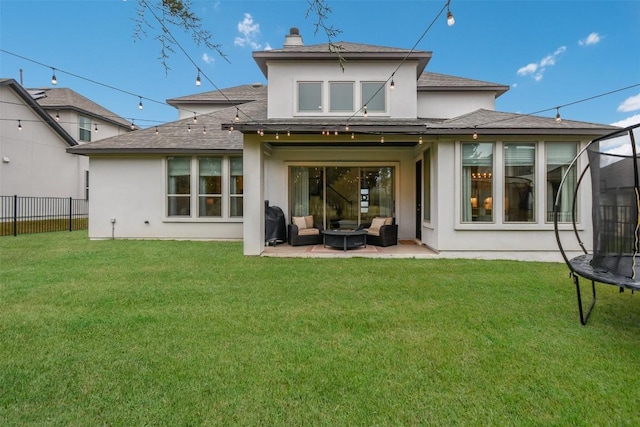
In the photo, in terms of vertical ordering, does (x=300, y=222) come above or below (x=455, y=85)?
below

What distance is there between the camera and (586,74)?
39.9ft

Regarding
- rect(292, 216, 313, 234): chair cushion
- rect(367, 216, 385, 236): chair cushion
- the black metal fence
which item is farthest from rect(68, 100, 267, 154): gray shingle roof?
rect(367, 216, 385, 236): chair cushion

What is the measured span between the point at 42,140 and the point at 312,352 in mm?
17633

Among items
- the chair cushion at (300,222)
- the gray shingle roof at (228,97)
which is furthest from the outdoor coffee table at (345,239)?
the gray shingle roof at (228,97)

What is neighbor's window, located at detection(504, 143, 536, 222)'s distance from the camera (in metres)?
7.42

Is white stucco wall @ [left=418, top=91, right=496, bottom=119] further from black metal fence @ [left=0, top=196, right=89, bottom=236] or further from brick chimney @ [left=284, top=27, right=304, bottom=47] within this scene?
black metal fence @ [left=0, top=196, right=89, bottom=236]

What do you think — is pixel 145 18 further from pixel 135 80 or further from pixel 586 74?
pixel 586 74

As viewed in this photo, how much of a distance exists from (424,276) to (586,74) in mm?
12158

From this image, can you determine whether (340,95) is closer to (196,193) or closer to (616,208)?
(196,193)

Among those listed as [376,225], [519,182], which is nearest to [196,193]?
[376,225]

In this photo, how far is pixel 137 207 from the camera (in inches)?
393

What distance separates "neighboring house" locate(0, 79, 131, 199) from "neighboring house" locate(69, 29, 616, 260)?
5.37 m

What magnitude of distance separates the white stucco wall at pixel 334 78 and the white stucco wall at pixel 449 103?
10.1ft

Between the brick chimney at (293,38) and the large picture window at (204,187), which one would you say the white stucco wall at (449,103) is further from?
the large picture window at (204,187)
